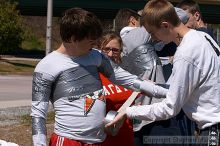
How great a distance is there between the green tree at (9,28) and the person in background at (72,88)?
29.9m

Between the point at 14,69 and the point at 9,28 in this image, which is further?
the point at 9,28

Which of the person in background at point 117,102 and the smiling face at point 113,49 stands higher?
the smiling face at point 113,49

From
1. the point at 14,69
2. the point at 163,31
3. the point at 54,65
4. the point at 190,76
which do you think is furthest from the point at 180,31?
the point at 14,69

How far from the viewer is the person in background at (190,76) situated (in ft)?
10.8

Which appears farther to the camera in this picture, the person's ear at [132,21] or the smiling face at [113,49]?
the person's ear at [132,21]

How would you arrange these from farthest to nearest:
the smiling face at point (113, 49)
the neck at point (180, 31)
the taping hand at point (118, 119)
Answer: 1. the smiling face at point (113, 49)
2. the taping hand at point (118, 119)
3. the neck at point (180, 31)

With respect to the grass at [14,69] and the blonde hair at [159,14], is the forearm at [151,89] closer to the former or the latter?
the blonde hair at [159,14]

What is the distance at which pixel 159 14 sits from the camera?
11.1ft

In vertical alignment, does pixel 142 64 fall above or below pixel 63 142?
above

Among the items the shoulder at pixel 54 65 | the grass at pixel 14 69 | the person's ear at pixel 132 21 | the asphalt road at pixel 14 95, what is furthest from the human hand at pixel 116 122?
the grass at pixel 14 69

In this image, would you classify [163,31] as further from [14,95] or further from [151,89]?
[14,95]

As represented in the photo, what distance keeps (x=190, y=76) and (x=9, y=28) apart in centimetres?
3093

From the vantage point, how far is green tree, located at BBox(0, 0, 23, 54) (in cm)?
3353

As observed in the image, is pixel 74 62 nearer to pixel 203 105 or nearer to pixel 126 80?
pixel 126 80
